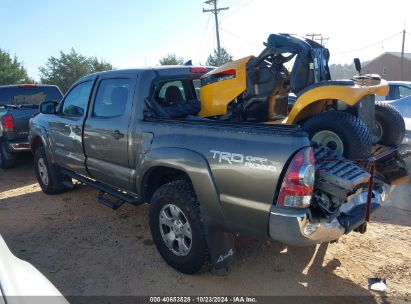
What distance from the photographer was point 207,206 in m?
3.21

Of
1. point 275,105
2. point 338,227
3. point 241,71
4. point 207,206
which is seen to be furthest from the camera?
point 275,105

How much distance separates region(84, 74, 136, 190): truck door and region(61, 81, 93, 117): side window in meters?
0.25

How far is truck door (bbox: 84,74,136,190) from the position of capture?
4.16 m

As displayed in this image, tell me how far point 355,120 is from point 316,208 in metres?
0.89

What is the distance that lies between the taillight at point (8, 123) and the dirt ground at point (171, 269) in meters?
3.08

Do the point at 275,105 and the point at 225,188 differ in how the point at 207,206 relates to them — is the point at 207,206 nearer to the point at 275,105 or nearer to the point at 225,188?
the point at 225,188

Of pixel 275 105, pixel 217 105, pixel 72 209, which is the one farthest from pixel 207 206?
pixel 72 209

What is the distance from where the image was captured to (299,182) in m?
2.69

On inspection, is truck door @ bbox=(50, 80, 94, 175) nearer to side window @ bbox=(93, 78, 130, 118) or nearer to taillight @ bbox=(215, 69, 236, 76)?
side window @ bbox=(93, 78, 130, 118)

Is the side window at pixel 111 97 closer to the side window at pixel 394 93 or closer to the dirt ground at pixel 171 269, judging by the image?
the dirt ground at pixel 171 269

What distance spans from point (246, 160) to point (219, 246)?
870mm

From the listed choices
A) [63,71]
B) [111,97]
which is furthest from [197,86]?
[63,71]

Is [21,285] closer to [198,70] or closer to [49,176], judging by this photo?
[198,70]

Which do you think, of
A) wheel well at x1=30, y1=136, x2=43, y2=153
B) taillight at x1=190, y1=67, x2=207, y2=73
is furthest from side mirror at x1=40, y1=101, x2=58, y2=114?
taillight at x1=190, y1=67, x2=207, y2=73
